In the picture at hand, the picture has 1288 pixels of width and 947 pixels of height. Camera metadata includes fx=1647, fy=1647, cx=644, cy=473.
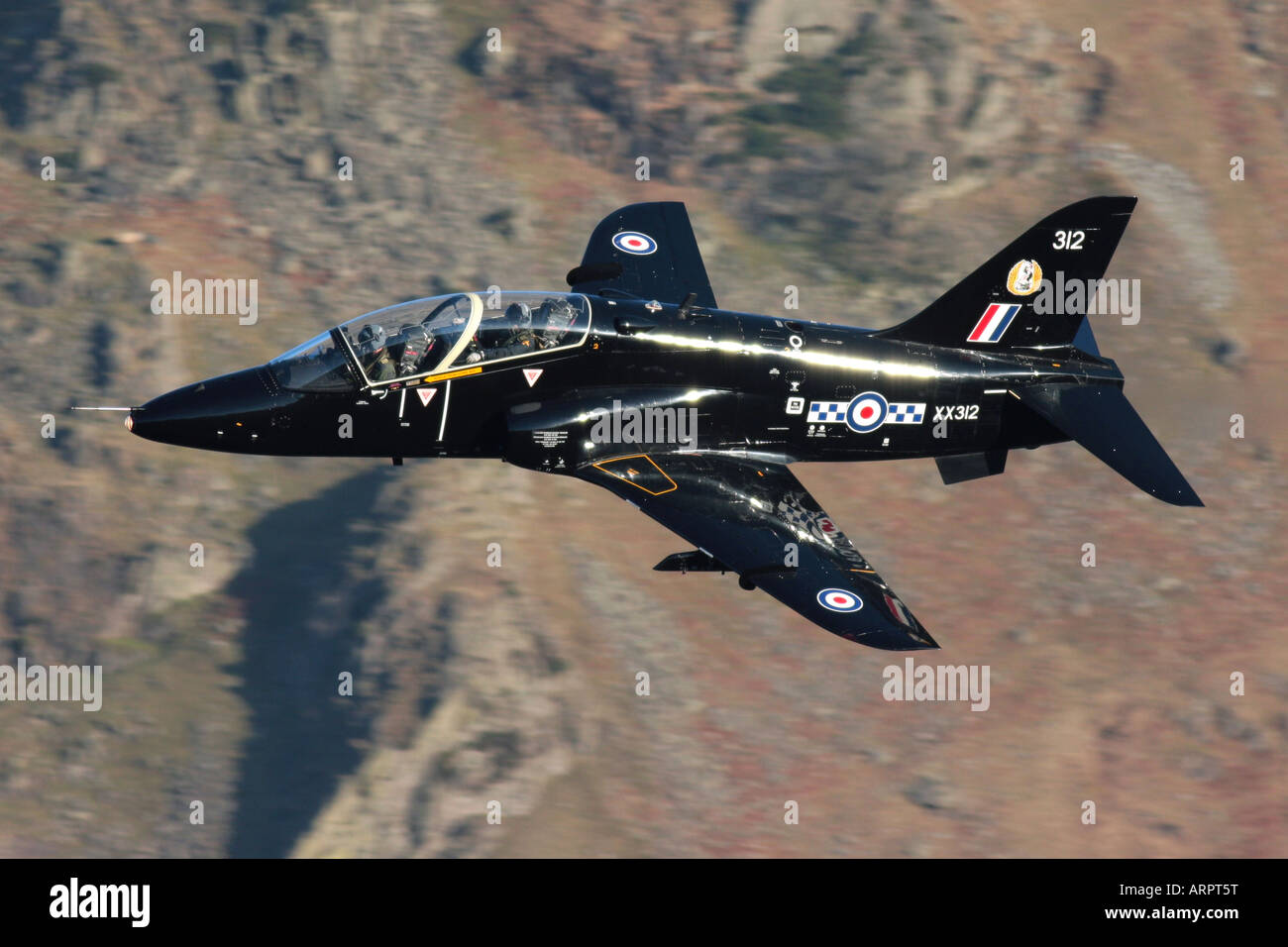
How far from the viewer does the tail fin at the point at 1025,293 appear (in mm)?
30953

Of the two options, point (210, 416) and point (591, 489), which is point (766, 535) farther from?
point (591, 489)

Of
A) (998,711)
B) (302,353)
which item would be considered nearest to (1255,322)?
(998,711)

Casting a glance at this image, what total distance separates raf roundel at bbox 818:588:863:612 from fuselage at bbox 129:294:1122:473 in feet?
13.7

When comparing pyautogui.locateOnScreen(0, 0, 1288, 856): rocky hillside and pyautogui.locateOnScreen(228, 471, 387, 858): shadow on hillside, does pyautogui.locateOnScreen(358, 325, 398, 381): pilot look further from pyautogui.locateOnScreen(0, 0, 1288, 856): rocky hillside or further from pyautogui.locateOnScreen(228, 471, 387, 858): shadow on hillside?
pyautogui.locateOnScreen(228, 471, 387, 858): shadow on hillside

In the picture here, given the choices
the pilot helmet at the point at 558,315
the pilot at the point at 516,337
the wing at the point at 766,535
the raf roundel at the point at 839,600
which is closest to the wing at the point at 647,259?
the pilot helmet at the point at 558,315

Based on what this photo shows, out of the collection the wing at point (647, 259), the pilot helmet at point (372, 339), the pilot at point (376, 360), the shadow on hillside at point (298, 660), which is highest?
the wing at point (647, 259)

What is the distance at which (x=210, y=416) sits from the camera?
28.1 metres

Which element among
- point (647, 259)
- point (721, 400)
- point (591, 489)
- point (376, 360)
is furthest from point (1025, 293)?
point (591, 489)

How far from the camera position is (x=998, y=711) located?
1913 inches

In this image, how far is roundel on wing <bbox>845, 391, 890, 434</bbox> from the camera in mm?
30328

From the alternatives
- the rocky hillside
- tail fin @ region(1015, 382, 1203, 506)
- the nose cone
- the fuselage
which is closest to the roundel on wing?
the fuselage

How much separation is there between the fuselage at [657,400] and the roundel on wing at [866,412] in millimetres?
24

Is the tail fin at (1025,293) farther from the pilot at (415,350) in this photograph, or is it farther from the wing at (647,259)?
the pilot at (415,350)

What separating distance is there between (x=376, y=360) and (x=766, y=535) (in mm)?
7332
